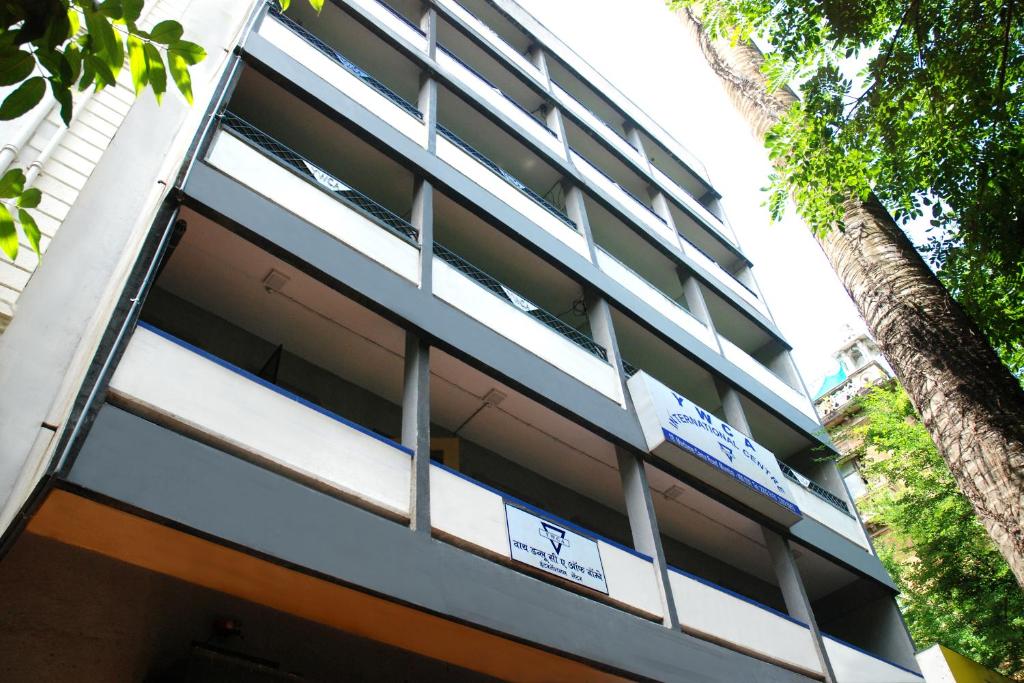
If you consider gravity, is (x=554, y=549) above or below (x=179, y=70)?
above

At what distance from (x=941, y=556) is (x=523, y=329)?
1054 centimetres

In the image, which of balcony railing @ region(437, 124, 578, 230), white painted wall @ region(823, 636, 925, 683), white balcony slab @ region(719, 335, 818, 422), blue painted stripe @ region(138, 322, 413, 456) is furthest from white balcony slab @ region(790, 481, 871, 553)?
blue painted stripe @ region(138, 322, 413, 456)

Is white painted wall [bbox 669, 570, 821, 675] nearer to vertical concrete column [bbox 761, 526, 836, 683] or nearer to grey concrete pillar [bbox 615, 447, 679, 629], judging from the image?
vertical concrete column [bbox 761, 526, 836, 683]

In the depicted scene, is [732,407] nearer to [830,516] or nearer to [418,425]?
[830,516]

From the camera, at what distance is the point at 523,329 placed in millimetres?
10328

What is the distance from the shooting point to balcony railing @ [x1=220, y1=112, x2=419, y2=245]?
342 inches

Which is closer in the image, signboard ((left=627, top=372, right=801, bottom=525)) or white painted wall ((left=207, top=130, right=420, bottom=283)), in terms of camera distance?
white painted wall ((left=207, top=130, right=420, bottom=283))

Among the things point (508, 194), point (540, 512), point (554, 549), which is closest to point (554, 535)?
point (554, 549)

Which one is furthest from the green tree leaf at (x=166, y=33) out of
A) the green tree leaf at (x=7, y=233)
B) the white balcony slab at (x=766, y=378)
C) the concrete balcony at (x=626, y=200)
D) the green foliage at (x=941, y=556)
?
the green foliage at (x=941, y=556)

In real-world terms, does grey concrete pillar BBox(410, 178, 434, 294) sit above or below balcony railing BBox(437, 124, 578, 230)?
below

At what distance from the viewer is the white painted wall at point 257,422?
6023 mm

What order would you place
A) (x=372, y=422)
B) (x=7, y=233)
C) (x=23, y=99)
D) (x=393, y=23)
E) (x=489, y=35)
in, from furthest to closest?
(x=489, y=35), (x=393, y=23), (x=372, y=422), (x=7, y=233), (x=23, y=99)

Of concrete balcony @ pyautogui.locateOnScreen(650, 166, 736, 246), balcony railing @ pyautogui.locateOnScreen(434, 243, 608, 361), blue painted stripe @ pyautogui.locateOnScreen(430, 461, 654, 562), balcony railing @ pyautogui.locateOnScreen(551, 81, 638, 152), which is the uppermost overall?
balcony railing @ pyautogui.locateOnScreen(551, 81, 638, 152)

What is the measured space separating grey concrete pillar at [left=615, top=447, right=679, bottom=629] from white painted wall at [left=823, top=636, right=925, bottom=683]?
3336 mm
